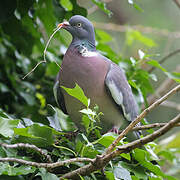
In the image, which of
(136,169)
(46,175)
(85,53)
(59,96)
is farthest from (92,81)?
(46,175)

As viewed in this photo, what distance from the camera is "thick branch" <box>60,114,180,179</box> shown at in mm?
1408

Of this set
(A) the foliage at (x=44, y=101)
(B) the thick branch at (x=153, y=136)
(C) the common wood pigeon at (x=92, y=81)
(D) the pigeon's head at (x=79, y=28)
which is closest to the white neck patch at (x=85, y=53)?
(C) the common wood pigeon at (x=92, y=81)

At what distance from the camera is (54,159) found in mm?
1967

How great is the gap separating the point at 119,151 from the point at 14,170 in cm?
50

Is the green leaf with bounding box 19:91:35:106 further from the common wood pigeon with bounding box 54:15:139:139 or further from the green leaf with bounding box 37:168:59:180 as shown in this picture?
the green leaf with bounding box 37:168:59:180

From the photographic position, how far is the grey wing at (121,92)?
2520 millimetres

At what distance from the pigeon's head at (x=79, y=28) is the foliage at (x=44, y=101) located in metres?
0.08

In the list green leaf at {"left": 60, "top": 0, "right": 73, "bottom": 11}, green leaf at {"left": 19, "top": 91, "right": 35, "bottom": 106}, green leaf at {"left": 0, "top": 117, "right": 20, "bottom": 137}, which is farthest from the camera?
green leaf at {"left": 19, "top": 91, "right": 35, "bottom": 106}

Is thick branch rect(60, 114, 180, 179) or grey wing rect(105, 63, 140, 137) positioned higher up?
thick branch rect(60, 114, 180, 179)

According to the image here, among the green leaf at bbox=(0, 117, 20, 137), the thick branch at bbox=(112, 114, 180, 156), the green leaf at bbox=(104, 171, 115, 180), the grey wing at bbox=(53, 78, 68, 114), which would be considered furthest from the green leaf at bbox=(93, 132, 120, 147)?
the grey wing at bbox=(53, 78, 68, 114)

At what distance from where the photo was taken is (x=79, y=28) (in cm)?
260

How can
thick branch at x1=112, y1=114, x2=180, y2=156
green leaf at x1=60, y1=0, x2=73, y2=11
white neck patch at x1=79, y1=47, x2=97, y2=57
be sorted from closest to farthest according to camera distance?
thick branch at x1=112, y1=114, x2=180, y2=156 → green leaf at x1=60, y1=0, x2=73, y2=11 → white neck patch at x1=79, y1=47, x2=97, y2=57

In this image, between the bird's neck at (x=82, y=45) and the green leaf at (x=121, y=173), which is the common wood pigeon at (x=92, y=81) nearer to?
the bird's neck at (x=82, y=45)

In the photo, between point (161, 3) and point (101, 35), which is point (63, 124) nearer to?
point (101, 35)
